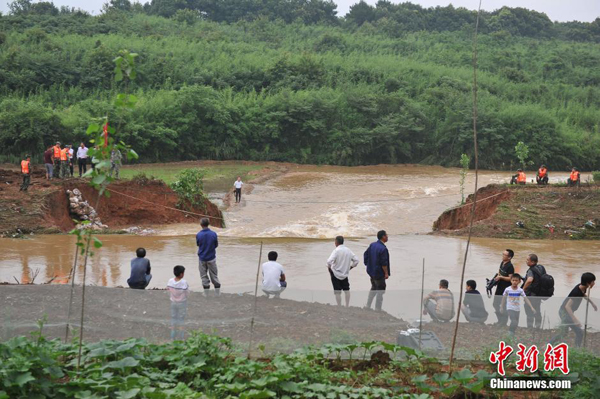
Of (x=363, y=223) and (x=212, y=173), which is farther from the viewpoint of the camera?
(x=212, y=173)

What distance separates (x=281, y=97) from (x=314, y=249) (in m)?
33.9

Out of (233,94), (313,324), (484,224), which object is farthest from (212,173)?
(313,324)

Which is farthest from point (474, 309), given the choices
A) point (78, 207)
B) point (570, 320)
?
point (78, 207)

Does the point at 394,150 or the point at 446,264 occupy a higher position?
the point at 394,150

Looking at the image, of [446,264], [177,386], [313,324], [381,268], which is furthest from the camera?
[446,264]

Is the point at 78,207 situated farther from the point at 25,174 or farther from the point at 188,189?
the point at 188,189

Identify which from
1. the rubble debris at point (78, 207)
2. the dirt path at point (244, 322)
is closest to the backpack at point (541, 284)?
the dirt path at point (244, 322)

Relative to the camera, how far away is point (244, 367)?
6992mm

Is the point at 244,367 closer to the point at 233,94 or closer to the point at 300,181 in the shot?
the point at 300,181

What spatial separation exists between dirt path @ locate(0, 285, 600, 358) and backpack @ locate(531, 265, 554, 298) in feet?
5.93

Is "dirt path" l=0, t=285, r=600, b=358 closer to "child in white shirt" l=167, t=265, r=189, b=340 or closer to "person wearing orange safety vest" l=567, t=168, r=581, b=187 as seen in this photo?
"child in white shirt" l=167, t=265, r=189, b=340

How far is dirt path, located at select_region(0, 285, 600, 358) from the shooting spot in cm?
829

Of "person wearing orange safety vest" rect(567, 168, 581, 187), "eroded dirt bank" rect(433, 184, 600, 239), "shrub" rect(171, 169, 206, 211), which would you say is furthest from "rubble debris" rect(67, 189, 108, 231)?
"person wearing orange safety vest" rect(567, 168, 581, 187)

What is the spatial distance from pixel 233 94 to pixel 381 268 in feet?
147
